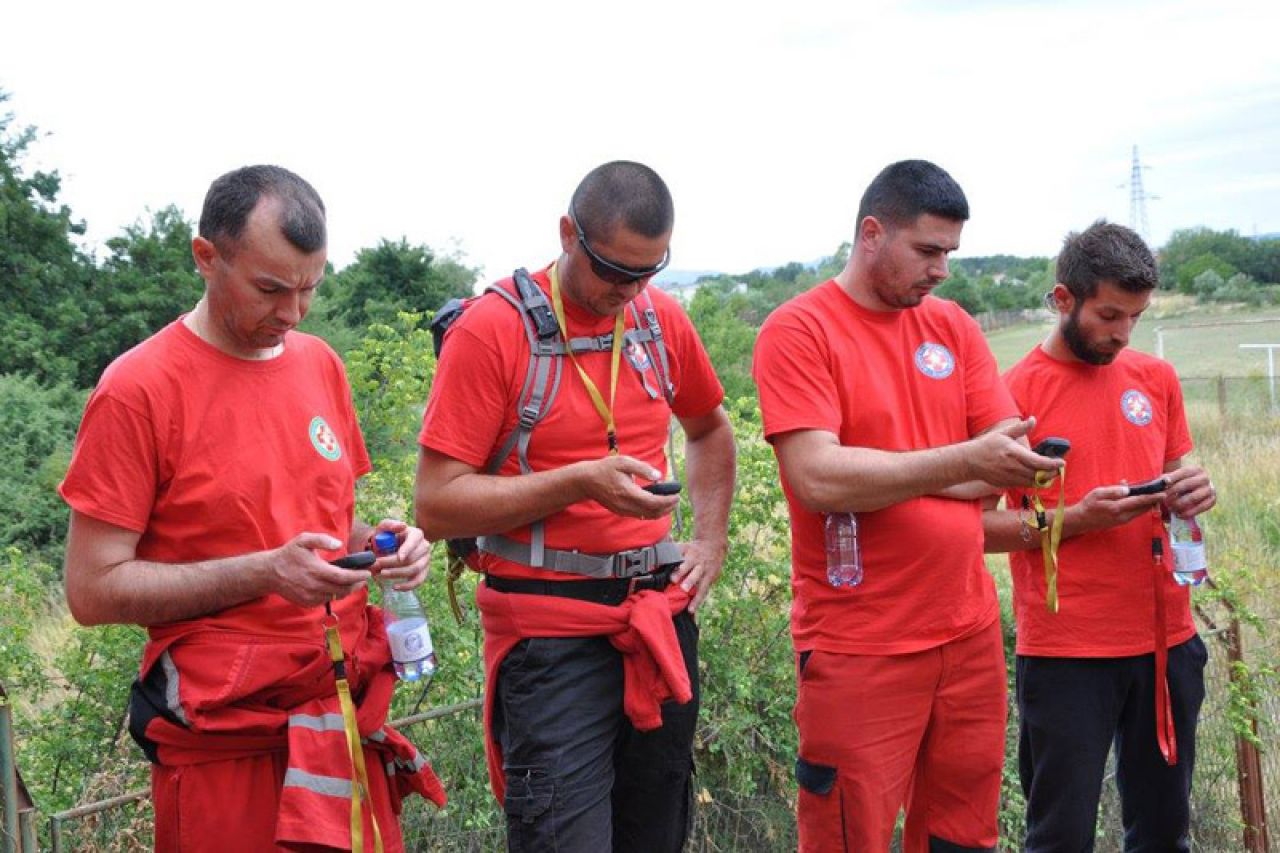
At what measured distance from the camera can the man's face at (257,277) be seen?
2.94 metres

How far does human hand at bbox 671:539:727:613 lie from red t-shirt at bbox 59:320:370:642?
39.1 inches

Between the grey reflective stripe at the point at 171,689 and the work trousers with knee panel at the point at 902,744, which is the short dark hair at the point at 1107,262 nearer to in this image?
the work trousers with knee panel at the point at 902,744

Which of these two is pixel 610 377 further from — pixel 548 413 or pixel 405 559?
pixel 405 559

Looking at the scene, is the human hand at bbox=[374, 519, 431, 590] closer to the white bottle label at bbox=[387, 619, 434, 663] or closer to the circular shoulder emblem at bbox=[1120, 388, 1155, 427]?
the white bottle label at bbox=[387, 619, 434, 663]

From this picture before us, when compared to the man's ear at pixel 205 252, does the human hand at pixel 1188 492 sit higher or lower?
lower

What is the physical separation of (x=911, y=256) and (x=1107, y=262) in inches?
35.6

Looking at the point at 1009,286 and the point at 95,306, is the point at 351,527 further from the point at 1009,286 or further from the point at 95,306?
the point at 1009,286

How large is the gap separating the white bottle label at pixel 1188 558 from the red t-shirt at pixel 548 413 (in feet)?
6.03

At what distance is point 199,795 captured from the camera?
2.92 m

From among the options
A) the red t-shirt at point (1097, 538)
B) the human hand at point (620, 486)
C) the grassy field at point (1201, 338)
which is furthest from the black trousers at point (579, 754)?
the grassy field at point (1201, 338)

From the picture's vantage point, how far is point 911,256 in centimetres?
379

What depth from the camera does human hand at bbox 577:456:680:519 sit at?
10.6ft

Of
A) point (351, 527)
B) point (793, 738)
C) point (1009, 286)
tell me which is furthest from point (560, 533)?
point (1009, 286)

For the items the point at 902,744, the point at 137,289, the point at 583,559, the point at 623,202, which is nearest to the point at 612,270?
the point at 623,202
